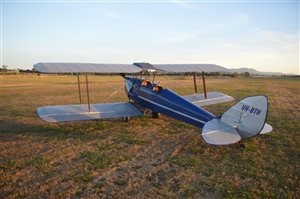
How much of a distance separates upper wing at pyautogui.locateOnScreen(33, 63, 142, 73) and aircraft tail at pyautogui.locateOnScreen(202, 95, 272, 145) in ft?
15.8


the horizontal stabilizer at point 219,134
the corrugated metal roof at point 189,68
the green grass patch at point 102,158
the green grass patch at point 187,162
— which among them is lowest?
the green grass patch at point 187,162

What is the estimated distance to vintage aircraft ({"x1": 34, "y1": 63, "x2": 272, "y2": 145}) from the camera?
19.1ft

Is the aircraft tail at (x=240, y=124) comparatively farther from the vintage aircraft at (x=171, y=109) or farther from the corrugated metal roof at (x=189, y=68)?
the corrugated metal roof at (x=189, y=68)

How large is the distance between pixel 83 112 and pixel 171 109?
3.18m

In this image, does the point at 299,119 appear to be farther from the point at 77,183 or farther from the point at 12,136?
the point at 12,136

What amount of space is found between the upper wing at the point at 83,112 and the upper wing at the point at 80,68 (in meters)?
1.47

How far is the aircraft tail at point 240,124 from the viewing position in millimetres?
5613

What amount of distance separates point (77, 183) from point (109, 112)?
468cm

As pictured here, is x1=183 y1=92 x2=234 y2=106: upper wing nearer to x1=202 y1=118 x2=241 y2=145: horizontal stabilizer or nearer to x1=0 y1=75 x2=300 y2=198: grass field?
x1=0 y1=75 x2=300 y2=198: grass field

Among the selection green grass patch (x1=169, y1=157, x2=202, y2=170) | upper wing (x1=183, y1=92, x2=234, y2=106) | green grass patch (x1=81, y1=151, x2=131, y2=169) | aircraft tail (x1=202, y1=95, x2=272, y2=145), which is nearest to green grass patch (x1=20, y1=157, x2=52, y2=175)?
green grass patch (x1=81, y1=151, x2=131, y2=169)

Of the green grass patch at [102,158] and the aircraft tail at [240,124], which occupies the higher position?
the aircraft tail at [240,124]

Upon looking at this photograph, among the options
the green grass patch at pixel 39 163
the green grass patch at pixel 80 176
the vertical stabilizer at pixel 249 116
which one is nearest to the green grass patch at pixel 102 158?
the green grass patch at pixel 80 176

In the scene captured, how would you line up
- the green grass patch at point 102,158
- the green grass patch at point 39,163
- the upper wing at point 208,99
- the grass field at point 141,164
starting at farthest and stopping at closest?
1. the upper wing at point 208,99
2. the green grass patch at point 102,158
3. the green grass patch at point 39,163
4. the grass field at point 141,164

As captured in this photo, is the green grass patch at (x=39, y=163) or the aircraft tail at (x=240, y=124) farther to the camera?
the aircraft tail at (x=240, y=124)
